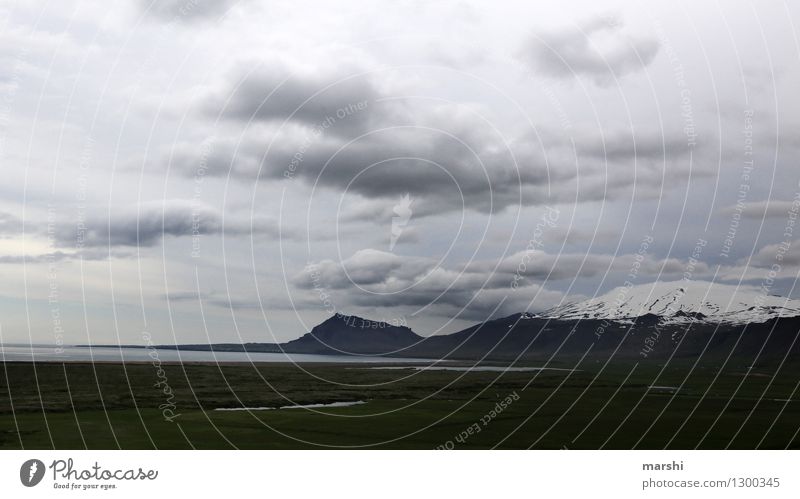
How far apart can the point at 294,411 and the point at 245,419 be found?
8.23 m

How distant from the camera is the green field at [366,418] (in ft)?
186

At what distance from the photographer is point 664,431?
68250 millimetres

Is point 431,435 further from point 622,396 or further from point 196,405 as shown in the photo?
point 622,396
